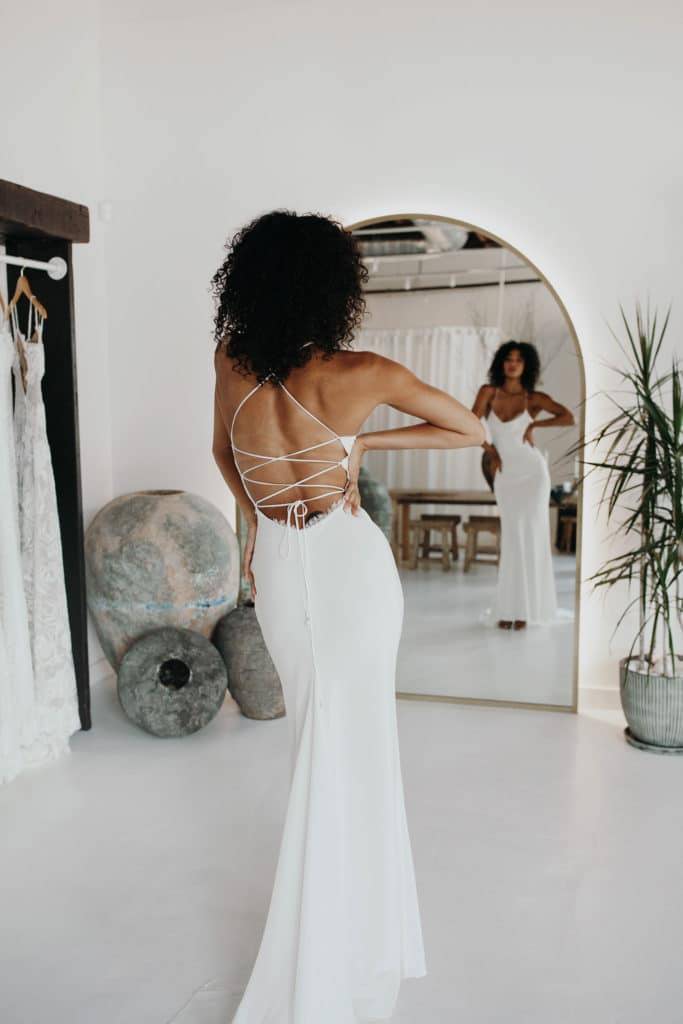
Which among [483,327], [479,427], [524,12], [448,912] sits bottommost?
[448,912]

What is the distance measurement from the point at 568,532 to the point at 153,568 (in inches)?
70.1

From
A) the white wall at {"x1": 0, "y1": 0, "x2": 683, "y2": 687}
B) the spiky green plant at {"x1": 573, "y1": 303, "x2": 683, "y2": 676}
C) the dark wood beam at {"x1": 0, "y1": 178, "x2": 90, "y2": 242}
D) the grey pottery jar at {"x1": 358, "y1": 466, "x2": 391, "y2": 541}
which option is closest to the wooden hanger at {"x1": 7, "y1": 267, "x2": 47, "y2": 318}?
the dark wood beam at {"x1": 0, "y1": 178, "x2": 90, "y2": 242}

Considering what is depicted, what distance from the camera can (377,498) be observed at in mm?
4047

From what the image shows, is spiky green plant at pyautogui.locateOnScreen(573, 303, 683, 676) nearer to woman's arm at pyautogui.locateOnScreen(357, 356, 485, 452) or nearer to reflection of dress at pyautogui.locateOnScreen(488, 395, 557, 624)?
reflection of dress at pyautogui.locateOnScreen(488, 395, 557, 624)

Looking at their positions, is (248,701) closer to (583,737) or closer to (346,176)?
(583,737)

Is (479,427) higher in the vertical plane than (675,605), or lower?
higher

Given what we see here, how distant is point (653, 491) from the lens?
3.44 metres

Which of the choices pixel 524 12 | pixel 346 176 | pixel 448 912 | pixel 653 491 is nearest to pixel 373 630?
pixel 448 912

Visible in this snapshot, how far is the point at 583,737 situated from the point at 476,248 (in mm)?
2080

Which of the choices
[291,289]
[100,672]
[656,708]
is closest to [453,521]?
[656,708]

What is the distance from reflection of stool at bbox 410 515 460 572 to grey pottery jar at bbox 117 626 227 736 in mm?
1006

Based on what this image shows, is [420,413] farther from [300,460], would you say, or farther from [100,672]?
[100,672]

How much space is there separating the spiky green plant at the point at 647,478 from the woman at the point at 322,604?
5.23 ft

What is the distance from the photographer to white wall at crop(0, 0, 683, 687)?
3666 mm
